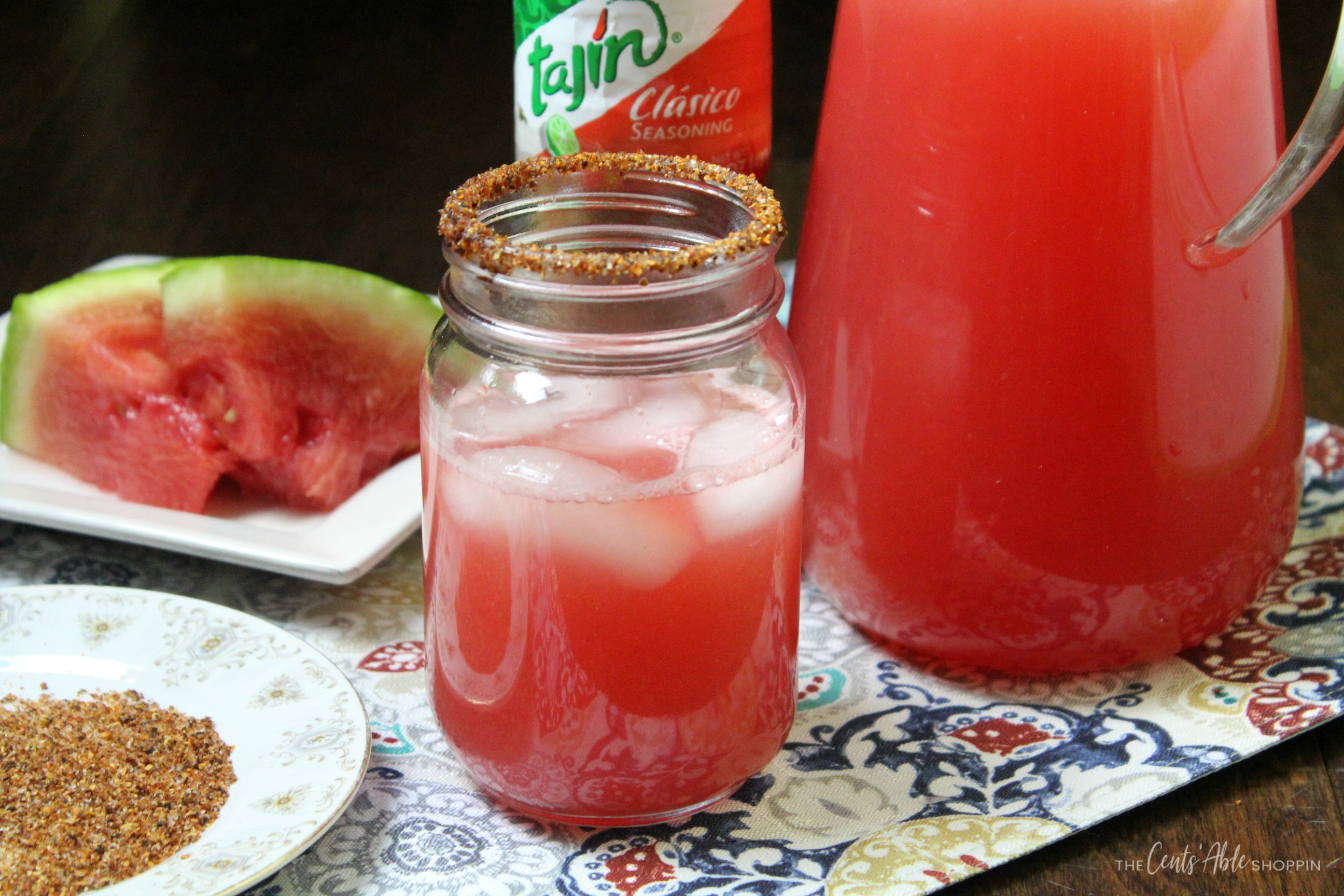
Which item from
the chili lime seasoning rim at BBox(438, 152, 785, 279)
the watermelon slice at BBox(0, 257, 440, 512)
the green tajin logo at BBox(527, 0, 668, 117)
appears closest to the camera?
the chili lime seasoning rim at BBox(438, 152, 785, 279)

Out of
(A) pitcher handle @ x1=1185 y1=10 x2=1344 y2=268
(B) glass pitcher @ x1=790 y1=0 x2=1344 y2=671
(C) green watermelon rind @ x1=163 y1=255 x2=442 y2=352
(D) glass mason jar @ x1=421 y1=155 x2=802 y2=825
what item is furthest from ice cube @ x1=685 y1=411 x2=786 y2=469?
(C) green watermelon rind @ x1=163 y1=255 x2=442 y2=352

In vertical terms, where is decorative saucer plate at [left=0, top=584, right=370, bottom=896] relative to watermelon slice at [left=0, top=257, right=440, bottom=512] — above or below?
below

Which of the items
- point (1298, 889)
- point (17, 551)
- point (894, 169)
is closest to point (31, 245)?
point (17, 551)

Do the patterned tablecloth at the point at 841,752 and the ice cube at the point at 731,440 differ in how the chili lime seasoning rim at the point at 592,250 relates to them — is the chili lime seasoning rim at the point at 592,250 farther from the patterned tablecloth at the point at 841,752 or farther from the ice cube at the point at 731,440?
the patterned tablecloth at the point at 841,752

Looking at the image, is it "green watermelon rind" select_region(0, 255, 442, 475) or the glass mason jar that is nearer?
the glass mason jar

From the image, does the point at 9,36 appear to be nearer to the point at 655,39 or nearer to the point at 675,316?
the point at 655,39

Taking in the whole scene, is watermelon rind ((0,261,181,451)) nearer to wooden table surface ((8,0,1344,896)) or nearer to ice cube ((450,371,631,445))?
wooden table surface ((8,0,1344,896))

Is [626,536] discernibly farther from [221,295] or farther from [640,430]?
[221,295]
